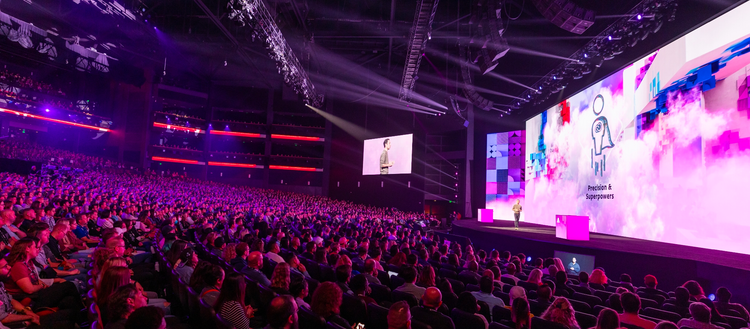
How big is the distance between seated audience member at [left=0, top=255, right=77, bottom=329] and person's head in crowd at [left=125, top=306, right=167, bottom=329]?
2395 mm

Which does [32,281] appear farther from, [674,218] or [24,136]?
[24,136]

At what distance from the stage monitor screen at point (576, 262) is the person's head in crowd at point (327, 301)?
8.41 m

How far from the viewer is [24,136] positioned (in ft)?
117

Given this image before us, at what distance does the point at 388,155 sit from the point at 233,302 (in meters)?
27.8

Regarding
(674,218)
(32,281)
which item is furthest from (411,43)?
(32,281)

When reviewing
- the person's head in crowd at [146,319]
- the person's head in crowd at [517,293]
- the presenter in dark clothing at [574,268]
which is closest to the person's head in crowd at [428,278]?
the person's head in crowd at [517,293]

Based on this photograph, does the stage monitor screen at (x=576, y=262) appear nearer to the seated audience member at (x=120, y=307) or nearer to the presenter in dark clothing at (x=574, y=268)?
the presenter in dark clothing at (x=574, y=268)

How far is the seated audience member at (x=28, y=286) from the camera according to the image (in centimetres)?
471

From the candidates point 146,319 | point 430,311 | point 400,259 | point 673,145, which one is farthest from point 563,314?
point 673,145

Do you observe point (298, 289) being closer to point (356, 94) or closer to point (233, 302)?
point (233, 302)

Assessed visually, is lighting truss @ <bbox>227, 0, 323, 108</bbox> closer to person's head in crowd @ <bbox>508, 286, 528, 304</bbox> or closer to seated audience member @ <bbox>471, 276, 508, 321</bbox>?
seated audience member @ <bbox>471, 276, 508, 321</bbox>

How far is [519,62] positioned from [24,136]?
130 ft

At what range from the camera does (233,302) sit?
149 inches

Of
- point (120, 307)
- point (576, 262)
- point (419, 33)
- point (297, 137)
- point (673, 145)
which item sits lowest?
point (576, 262)
